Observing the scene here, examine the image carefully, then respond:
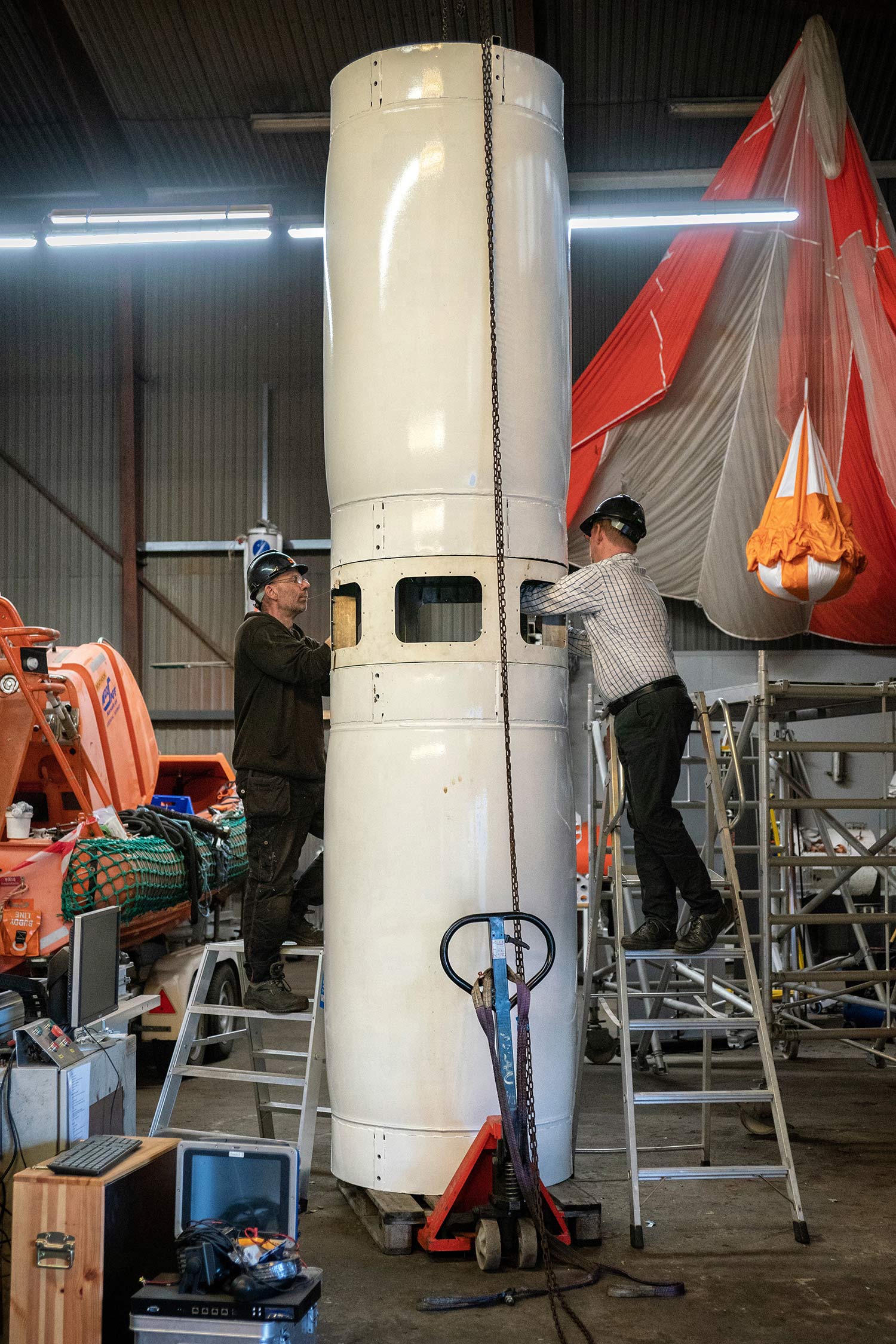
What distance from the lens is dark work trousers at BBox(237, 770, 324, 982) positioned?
5.87 m

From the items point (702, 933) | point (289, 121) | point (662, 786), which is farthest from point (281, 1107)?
point (289, 121)

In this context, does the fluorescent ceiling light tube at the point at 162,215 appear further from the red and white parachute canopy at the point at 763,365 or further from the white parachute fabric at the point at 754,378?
the white parachute fabric at the point at 754,378

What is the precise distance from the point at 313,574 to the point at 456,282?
12.3 metres

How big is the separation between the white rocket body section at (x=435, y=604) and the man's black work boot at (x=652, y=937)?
0.33 m

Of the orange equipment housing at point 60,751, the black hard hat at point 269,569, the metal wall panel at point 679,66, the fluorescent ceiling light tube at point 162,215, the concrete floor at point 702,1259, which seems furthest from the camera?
the metal wall panel at point 679,66

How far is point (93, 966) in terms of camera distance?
4547mm

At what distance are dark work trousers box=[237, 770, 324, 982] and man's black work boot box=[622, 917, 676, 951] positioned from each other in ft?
5.08

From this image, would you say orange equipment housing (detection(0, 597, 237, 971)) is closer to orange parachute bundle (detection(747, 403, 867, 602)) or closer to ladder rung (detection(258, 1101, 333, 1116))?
ladder rung (detection(258, 1101, 333, 1116))

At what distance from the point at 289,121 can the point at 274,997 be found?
12761 mm

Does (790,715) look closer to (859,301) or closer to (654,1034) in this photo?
(654,1034)

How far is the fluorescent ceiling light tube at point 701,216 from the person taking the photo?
37.1 ft

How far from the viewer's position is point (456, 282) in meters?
5.15

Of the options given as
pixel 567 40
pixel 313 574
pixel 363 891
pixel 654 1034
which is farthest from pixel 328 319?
pixel 313 574

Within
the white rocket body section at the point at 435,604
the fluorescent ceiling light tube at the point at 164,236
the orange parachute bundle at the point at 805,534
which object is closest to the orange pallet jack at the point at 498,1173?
the white rocket body section at the point at 435,604
